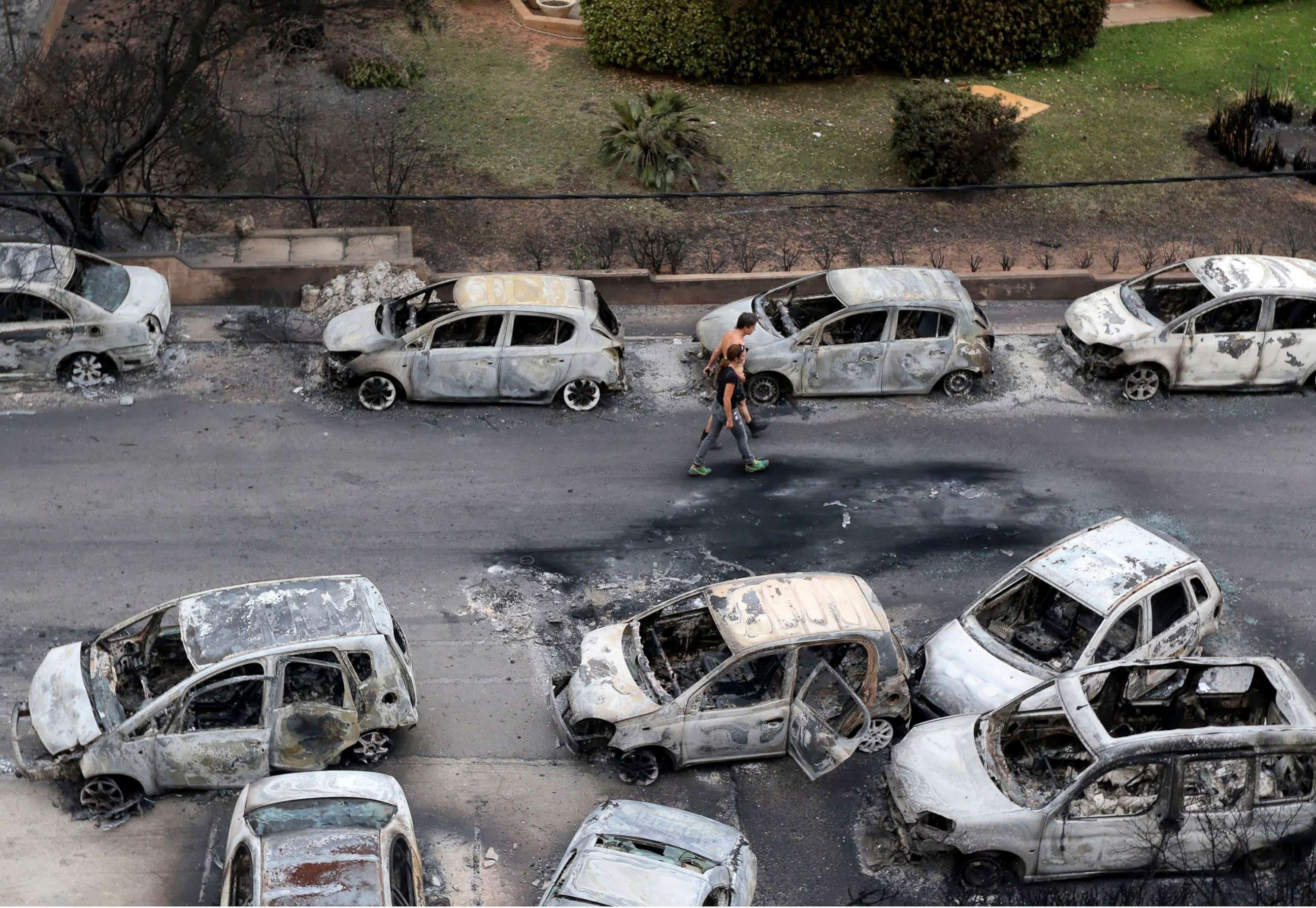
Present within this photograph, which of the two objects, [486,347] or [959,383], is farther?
[959,383]

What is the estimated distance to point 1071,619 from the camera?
12453mm

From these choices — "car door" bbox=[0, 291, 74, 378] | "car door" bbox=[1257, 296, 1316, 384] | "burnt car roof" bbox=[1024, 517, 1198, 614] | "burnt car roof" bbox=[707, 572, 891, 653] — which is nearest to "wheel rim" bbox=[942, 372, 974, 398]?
"car door" bbox=[1257, 296, 1316, 384]

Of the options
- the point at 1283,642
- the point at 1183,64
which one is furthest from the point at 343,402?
the point at 1183,64

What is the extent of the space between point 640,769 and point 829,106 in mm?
15446

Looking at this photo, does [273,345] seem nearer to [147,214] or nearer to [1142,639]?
[147,214]

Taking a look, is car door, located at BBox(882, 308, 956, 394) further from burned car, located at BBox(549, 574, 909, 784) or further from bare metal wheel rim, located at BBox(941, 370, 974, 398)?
burned car, located at BBox(549, 574, 909, 784)

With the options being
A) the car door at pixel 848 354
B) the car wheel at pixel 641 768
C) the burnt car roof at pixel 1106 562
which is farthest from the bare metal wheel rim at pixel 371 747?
the car door at pixel 848 354

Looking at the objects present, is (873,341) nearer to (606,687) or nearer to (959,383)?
(959,383)

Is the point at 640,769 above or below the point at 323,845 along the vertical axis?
below

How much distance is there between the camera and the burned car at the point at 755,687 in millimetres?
11336

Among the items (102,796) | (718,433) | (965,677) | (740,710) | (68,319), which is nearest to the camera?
(102,796)

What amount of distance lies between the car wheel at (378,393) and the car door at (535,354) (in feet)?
3.96

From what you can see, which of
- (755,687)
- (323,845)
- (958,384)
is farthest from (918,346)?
(323,845)

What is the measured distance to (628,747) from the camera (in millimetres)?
11469
